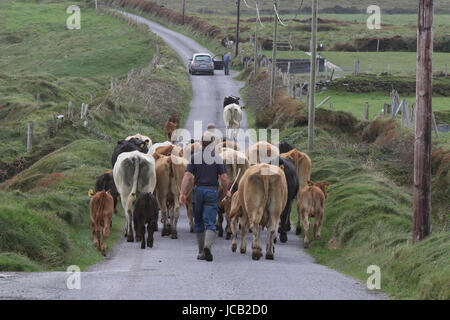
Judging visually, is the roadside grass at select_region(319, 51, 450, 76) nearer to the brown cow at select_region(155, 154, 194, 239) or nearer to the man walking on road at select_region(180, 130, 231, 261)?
the brown cow at select_region(155, 154, 194, 239)

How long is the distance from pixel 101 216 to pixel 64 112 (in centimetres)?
3309

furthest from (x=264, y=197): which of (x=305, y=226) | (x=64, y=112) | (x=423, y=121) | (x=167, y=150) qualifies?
(x=64, y=112)

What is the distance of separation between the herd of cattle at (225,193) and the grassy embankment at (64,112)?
2.71 ft

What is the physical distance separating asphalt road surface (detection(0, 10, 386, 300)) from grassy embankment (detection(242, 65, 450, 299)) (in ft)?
2.17

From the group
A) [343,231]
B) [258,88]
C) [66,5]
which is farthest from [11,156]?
[66,5]

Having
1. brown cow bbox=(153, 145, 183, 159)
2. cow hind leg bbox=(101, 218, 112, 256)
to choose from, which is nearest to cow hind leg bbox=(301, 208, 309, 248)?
cow hind leg bbox=(101, 218, 112, 256)

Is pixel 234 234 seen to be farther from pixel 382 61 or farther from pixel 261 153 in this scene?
pixel 382 61

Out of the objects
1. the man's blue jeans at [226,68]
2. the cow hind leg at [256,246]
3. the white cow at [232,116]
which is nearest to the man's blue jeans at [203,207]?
the cow hind leg at [256,246]

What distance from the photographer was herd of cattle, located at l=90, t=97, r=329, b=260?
15.8 m

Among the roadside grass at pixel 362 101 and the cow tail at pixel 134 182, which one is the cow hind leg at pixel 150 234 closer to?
the cow tail at pixel 134 182

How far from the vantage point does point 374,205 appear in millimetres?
18781

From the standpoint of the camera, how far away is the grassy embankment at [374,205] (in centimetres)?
1246

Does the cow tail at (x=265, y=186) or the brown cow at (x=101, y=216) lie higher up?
the cow tail at (x=265, y=186)

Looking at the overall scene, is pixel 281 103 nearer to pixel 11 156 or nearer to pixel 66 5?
pixel 11 156
